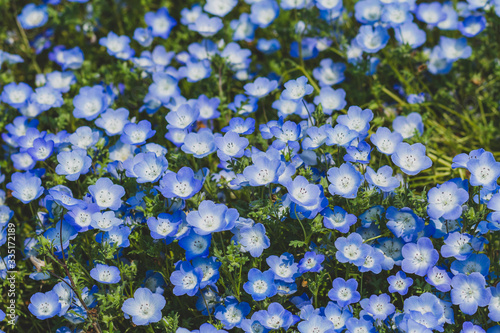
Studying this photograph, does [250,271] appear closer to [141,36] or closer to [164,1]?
[141,36]

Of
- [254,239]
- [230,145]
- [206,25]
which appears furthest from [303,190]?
[206,25]

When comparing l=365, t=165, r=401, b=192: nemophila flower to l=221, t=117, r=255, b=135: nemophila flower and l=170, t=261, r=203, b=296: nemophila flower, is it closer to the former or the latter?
l=221, t=117, r=255, b=135: nemophila flower

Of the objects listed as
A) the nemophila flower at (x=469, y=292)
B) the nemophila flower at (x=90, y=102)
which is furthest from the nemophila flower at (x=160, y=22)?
the nemophila flower at (x=469, y=292)

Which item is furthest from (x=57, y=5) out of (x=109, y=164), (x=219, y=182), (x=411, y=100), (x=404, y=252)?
(x=404, y=252)

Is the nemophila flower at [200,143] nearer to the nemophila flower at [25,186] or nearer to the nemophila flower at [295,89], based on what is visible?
the nemophila flower at [295,89]

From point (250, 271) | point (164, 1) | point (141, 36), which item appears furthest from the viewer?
point (164, 1)

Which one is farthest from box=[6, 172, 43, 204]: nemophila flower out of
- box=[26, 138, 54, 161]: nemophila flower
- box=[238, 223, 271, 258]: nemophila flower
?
box=[238, 223, 271, 258]: nemophila flower
